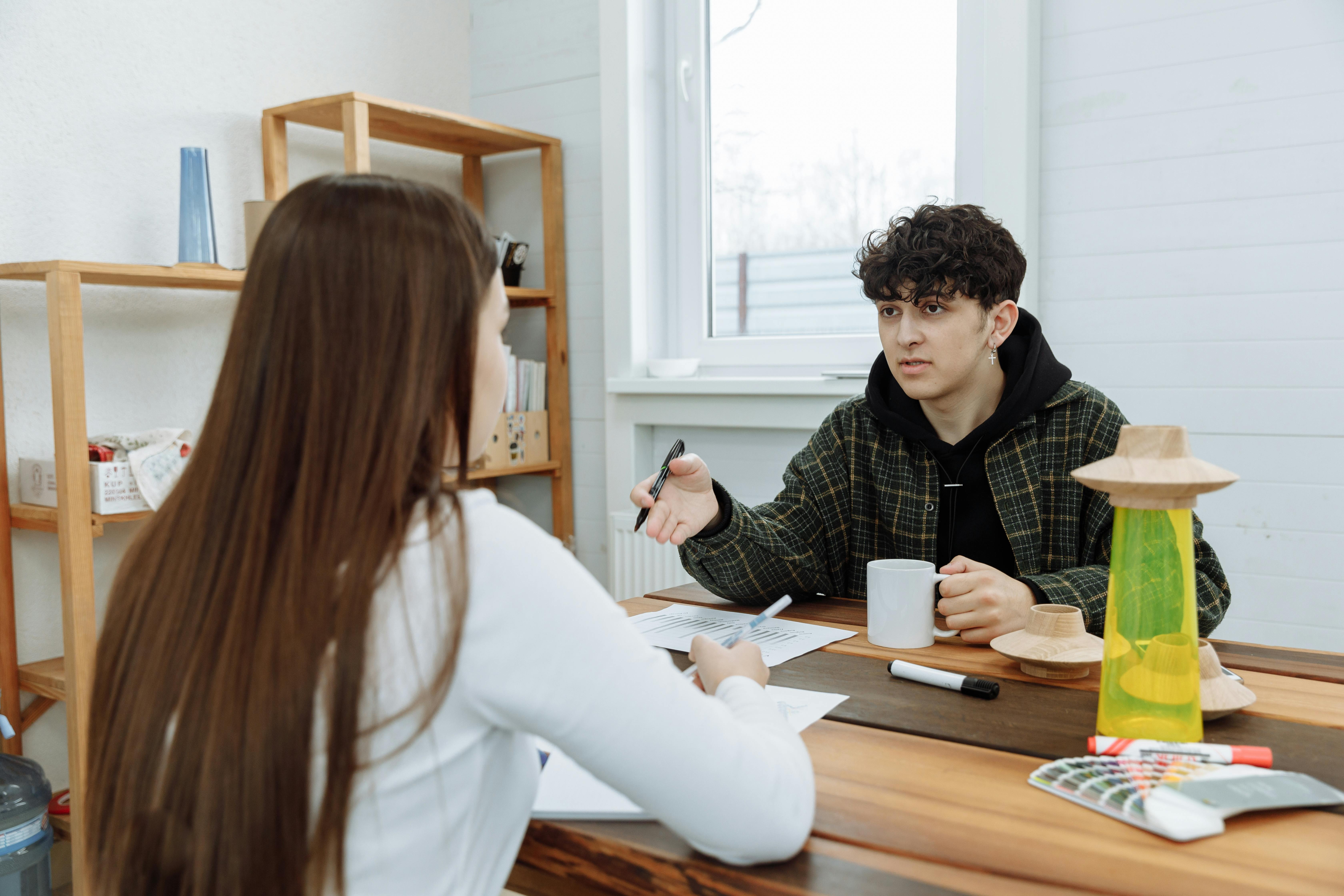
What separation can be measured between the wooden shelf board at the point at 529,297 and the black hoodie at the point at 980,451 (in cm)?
152

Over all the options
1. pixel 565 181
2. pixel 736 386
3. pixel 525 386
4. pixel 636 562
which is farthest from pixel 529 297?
pixel 636 562

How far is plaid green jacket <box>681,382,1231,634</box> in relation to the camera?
4.88ft

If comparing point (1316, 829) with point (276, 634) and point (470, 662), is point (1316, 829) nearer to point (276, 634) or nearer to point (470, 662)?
point (470, 662)

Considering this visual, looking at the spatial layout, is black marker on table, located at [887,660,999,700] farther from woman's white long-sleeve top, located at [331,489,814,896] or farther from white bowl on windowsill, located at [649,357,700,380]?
white bowl on windowsill, located at [649,357,700,380]

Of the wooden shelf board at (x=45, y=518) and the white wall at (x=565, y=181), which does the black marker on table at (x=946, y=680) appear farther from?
the white wall at (x=565, y=181)

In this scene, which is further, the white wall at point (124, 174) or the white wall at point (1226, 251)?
the white wall at point (124, 174)

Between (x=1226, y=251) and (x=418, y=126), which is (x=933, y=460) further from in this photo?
(x=418, y=126)

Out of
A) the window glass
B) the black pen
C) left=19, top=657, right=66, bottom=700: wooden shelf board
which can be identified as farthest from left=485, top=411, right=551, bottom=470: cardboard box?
the black pen

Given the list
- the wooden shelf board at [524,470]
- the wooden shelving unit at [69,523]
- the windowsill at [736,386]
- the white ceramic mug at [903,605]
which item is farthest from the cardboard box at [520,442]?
the white ceramic mug at [903,605]

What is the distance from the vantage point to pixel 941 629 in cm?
134

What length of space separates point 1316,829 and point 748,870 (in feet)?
1.40

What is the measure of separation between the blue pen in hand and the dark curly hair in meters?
0.64

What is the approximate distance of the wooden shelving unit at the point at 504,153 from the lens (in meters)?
2.68

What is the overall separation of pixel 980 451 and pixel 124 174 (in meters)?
2.06
